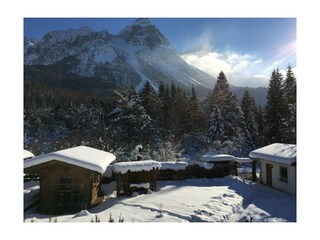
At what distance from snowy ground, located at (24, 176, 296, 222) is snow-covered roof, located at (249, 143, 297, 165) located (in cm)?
166

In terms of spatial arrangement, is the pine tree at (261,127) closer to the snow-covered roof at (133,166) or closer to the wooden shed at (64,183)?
the snow-covered roof at (133,166)

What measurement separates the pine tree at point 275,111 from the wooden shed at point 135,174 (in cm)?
1824

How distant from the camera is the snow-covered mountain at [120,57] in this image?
7056 centimetres

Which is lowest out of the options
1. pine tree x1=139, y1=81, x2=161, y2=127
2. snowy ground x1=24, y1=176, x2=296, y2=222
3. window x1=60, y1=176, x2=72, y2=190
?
snowy ground x1=24, y1=176, x2=296, y2=222

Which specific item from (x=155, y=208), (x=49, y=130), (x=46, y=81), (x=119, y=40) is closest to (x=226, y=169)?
(x=155, y=208)

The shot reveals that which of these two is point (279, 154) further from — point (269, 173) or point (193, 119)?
point (193, 119)

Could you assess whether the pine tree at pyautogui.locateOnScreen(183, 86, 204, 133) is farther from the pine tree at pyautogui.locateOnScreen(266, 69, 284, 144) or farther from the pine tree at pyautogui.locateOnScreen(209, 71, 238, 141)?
the pine tree at pyautogui.locateOnScreen(266, 69, 284, 144)

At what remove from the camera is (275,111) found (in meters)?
29.3

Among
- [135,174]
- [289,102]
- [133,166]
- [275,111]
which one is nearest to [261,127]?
[275,111]

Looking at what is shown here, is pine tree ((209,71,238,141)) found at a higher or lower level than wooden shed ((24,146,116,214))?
higher

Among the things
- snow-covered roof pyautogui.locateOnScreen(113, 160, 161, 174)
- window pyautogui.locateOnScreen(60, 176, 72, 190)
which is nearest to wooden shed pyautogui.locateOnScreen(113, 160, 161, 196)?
snow-covered roof pyautogui.locateOnScreen(113, 160, 161, 174)

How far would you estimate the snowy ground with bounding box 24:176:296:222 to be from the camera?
9.84 meters

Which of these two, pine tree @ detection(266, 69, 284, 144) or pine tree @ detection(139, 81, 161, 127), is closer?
pine tree @ detection(266, 69, 284, 144)
